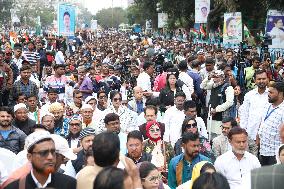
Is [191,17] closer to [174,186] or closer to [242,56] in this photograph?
[242,56]

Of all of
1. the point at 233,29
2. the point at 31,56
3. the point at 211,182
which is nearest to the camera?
the point at 211,182

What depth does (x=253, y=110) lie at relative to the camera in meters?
8.12

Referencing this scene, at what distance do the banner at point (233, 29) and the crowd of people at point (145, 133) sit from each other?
2.22 metres

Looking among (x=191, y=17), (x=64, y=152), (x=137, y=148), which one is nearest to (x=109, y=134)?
(x=64, y=152)

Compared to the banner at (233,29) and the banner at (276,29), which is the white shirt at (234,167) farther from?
the banner at (233,29)

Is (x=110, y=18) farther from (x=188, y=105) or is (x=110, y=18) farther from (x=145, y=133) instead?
(x=145, y=133)

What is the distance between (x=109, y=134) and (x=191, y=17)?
110ft

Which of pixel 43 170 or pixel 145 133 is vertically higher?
pixel 43 170

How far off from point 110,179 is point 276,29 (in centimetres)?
1127

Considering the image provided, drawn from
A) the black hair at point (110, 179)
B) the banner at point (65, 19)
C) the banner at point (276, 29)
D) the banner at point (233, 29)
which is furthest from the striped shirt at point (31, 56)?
the black hair at point (110, 179)

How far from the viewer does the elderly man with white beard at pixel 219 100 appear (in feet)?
31.1

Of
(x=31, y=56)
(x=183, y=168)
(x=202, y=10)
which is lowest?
(x=183, y=168)

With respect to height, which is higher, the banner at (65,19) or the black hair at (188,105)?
the banner at (65,19)

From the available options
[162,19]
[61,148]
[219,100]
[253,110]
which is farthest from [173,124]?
[162,19]
